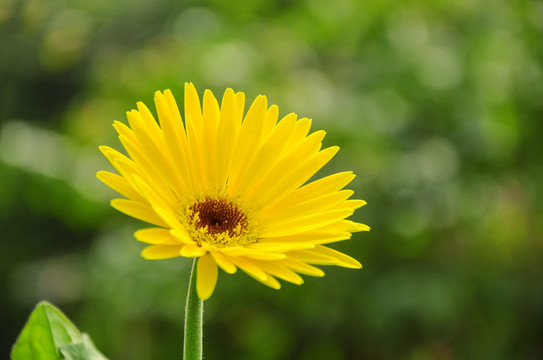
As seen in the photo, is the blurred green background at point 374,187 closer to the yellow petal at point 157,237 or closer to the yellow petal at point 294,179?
the yellow petal at point 294,179

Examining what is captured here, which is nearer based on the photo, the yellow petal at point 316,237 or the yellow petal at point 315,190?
the yellow petal at point 316,237

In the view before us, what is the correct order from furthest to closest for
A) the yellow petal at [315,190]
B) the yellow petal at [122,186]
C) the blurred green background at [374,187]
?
the blurred green background at [374,187] < the yellow petal at [315,190] < the yellow petal at [122,186]

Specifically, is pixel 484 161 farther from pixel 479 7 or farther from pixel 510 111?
pixel 479 7

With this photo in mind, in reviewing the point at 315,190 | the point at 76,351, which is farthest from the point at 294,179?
the point at 76,351

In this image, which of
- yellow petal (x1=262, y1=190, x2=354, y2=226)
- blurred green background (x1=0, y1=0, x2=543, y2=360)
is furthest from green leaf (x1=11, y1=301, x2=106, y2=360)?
blurred green background (x1=0, y1=0, x2=543, y2=360)

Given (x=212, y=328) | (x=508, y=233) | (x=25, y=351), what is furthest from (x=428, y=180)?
(x=25, y=351)

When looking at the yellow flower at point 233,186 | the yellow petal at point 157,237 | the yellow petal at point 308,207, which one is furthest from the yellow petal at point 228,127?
the yellow petal at point 157,237
